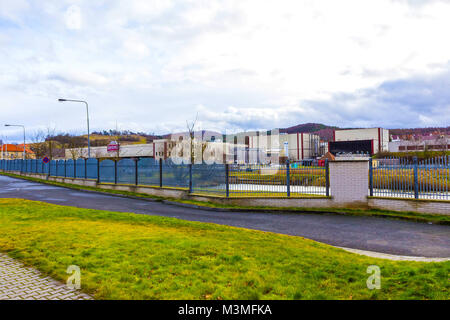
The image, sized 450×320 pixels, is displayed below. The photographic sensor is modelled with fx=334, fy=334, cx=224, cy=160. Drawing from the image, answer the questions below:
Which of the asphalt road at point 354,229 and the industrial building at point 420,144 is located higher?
the industrial building at point 420,144

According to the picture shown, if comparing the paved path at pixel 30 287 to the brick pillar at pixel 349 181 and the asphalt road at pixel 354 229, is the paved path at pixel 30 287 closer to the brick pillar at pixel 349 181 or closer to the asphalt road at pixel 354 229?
the asphalt road at pixel 354 229

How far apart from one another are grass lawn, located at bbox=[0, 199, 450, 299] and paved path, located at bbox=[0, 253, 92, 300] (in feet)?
0.55

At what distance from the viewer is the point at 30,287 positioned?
4.55 meters

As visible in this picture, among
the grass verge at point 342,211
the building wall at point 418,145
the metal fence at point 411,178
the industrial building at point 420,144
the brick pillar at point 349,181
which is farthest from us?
the industrial building at point 420,144

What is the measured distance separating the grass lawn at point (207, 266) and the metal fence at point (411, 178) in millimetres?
6418

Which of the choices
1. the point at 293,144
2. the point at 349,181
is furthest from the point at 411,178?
the point at 293,144

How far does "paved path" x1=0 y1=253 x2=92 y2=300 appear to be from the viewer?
4.19 m

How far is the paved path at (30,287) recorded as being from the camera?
165 inches

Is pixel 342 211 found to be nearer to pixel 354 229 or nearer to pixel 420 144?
pixel 354 229

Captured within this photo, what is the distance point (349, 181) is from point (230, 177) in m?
5.36

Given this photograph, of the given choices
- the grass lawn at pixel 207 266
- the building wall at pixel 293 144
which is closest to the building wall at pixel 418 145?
the building wall at pixel 293 144
